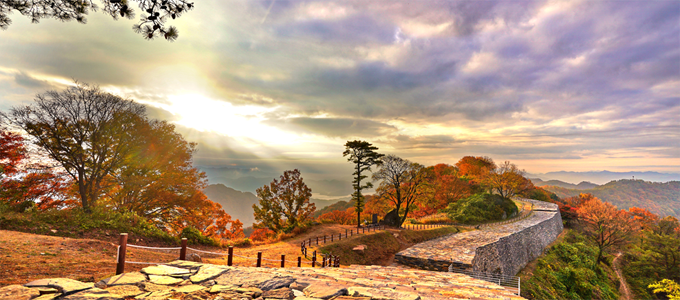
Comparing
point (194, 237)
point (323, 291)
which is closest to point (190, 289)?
point (323, 291)

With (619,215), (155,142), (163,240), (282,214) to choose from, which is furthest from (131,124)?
(619,215)

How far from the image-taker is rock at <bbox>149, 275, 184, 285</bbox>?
4.47 metres

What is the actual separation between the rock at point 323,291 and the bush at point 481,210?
3310 cm

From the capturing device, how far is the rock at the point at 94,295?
3.35m

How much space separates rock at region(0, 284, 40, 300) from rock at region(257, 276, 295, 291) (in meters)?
2.95

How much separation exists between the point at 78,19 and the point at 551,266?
110 ft

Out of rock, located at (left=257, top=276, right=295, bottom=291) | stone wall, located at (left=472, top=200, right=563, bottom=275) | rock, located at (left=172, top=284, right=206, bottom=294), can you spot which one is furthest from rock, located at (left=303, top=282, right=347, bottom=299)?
stone wall, located at (left=472, top=200, right=563, bottom=275)

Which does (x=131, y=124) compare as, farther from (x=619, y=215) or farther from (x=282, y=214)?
(x=619, y=215)

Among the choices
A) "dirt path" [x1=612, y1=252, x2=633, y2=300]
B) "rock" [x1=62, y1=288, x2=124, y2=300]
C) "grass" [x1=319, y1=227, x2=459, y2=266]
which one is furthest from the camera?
"dirt path" [x1=612, y1=252, x2=633, y2=300]

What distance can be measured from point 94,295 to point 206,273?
6.08 feet

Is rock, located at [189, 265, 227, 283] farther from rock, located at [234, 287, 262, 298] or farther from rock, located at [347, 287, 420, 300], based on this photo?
rock, located at [347, 287, 420, 300]

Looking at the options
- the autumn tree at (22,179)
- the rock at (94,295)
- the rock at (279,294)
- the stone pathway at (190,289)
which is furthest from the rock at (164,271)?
the autumn tree at (22,179)

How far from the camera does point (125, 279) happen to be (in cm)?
439

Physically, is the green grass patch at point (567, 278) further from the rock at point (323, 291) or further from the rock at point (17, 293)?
the rock at point (17, 293)
